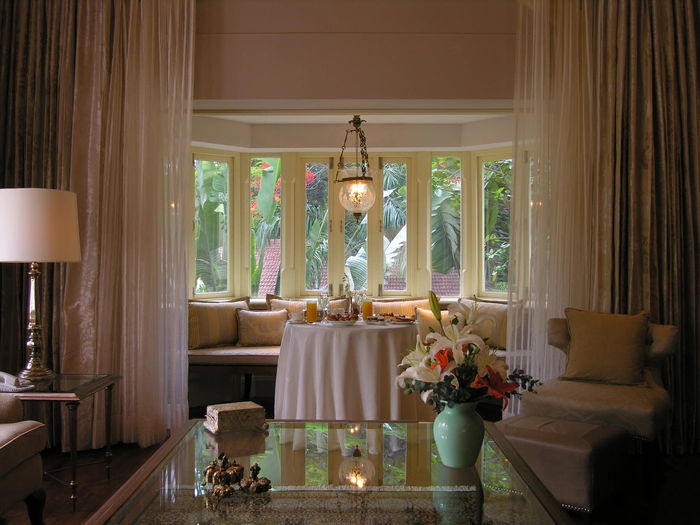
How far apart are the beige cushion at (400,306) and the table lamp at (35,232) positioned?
3.12 m

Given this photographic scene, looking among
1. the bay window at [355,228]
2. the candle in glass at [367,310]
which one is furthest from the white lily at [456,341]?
the bay window at [355,228]

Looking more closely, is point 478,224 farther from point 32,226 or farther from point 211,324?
point 32,226

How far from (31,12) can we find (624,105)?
12.8 feet

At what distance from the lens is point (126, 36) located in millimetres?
4137

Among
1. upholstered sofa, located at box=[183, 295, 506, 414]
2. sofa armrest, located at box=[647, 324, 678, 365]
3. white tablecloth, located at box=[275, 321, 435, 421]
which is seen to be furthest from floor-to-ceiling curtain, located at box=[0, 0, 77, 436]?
sofa armrest, located at box=[647, 324, 678, 365]

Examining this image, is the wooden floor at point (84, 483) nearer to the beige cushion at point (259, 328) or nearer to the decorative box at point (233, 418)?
the decorative box at point (233, 418)

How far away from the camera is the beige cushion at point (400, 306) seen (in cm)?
582

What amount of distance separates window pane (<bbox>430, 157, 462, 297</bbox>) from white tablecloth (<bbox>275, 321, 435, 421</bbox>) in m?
2.43

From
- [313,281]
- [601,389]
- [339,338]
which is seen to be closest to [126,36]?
[339,338]

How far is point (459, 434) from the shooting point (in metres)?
1.99

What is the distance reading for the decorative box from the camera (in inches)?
94.6

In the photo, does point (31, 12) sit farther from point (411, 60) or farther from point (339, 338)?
point (339, 338)

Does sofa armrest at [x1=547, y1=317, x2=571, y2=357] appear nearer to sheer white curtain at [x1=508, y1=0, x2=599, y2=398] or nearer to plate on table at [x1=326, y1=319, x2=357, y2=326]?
sheer white curtain at [x1=508, y1=0, x2=599, y2=398]

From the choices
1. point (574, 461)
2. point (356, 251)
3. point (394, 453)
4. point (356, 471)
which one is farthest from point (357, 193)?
point (356, 471)
